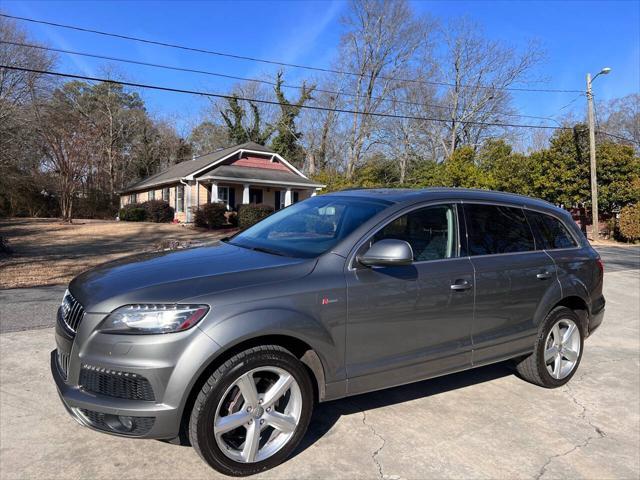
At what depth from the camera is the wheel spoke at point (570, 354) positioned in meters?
4.45

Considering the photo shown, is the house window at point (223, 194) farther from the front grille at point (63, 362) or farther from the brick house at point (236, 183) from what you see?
the front grille at point (63, 362)

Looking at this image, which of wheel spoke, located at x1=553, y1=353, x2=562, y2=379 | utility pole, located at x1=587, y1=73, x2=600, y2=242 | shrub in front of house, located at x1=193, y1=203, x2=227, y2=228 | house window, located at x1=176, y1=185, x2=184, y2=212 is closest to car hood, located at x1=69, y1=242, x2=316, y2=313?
wheel spoke, located at x1=553, y1=353, x2=562, y2=379

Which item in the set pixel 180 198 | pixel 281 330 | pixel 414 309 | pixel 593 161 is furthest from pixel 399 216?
pixel 180 198

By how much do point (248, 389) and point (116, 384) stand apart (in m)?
0.72

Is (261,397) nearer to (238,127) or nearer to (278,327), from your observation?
(278,327)

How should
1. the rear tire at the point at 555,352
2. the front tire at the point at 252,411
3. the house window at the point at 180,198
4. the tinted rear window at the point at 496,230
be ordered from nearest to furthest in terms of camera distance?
the front tire at the point at 252,411, the tinted rear window at the point at 496,230, the rear tire at the point at 555,352, the house window at the point at 180,198

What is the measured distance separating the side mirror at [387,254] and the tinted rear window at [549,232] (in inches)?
73.7

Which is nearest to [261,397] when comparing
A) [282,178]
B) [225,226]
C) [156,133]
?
[225,226]

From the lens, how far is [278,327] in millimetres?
2725

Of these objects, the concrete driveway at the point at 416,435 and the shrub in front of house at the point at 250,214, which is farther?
the shrub in front of house at the point at 250,214

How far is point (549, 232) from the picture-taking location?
4.44m

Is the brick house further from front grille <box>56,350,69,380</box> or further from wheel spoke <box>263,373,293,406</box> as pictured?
wheel spoke <box>263,373,293,406</box>

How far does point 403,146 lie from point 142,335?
44.9 metres

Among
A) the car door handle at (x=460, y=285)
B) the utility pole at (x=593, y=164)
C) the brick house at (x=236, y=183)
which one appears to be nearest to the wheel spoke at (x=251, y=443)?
the car door handle at (x=460, y=285)
